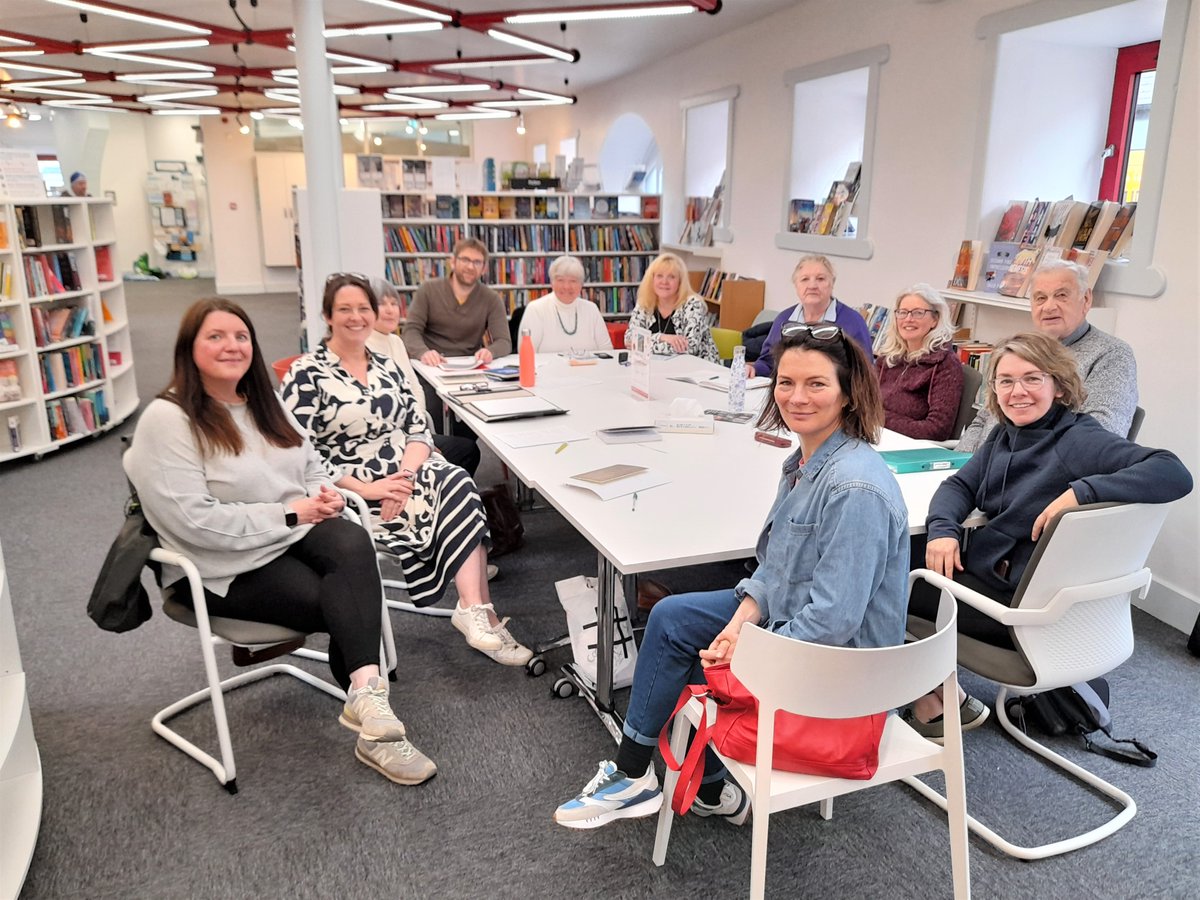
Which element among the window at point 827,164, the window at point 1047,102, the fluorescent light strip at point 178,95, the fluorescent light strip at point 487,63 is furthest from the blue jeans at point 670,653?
the fluorescent light strip at point 178,95

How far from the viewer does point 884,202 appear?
532 cm

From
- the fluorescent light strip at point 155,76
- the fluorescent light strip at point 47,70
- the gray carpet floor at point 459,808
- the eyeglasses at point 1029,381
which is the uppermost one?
the fluorescent light strip at point 47,70

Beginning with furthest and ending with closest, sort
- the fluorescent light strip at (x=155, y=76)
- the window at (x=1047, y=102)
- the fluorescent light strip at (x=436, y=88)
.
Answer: the fluorescent light strip at (x=436, y=88) → the fluorescent light strip at (x=155, y=76) → the window at (x=1047, y=102)

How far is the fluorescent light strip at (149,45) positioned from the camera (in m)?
7.03

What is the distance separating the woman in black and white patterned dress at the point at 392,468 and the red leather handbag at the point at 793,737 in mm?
1224

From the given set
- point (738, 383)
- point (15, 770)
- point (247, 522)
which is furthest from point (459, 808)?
point (738, 383)

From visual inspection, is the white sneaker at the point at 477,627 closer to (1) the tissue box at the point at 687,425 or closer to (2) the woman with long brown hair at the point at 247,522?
(2) the woman with long brown hair at the point at 247,522

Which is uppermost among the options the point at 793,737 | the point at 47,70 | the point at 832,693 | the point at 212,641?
the point at 47,70

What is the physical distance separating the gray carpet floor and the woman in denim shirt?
0.62ft

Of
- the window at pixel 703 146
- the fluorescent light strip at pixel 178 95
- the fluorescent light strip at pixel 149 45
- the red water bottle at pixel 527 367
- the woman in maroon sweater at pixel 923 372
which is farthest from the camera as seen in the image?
the fluorescent light strip at pixel 178 95

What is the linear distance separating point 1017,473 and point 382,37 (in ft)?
25.1

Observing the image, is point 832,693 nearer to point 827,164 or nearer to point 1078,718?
point 1078,718

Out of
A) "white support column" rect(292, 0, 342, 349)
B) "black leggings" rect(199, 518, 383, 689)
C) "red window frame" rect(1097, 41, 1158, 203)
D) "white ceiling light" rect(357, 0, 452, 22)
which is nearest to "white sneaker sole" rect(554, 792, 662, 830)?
"black leggings" rect(199, 518, 383, 689)

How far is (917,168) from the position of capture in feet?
16.4
